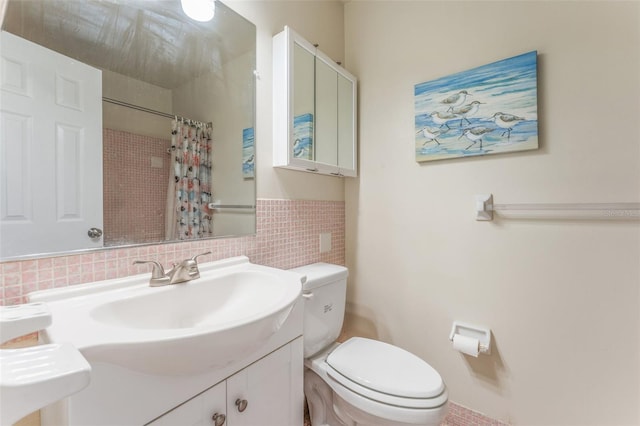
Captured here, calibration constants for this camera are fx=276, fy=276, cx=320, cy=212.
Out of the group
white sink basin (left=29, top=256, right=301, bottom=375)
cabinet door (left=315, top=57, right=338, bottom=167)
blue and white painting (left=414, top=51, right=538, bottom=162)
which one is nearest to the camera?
white sink basin (left=29, top=256, right=301, bottom=375)

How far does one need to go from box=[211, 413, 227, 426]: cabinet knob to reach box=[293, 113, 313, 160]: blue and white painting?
3.23 feet

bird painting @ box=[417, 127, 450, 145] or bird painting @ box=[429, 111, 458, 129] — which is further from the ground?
bird painting @ box=[429, 111, 458, 129]

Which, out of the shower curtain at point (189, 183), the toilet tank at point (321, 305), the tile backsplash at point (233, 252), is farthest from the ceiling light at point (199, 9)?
the toilet tank at point (321, 305)

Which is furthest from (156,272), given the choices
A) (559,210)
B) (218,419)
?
(559,210)

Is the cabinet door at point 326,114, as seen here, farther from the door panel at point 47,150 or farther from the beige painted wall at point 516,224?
the door panel at point 47,150

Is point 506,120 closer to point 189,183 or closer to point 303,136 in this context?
point 303,136

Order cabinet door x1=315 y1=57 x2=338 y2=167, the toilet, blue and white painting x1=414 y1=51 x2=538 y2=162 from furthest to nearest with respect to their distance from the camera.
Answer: cabinet door x1=315 y1=57 x2=338 y2=167 < blue and white painting x1=414 y1=51 x2=538 y2=162 < the toilet

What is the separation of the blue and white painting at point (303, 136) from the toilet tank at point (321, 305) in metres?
0.56

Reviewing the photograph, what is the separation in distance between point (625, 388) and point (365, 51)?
1931 mm

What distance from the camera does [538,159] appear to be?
116 centimetres

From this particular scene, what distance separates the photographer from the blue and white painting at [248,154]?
118 centimetres

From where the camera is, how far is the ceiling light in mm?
1022

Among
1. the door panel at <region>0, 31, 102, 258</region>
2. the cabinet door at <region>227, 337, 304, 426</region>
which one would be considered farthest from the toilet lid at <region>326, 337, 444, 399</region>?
the door panel at <region>0, 31, 102, 258</region>

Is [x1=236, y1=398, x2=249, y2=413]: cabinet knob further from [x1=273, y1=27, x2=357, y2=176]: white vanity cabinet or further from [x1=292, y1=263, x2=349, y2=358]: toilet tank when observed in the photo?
[x1=273, y1=27, x2=357, y2=176]: white vanity cabinet
